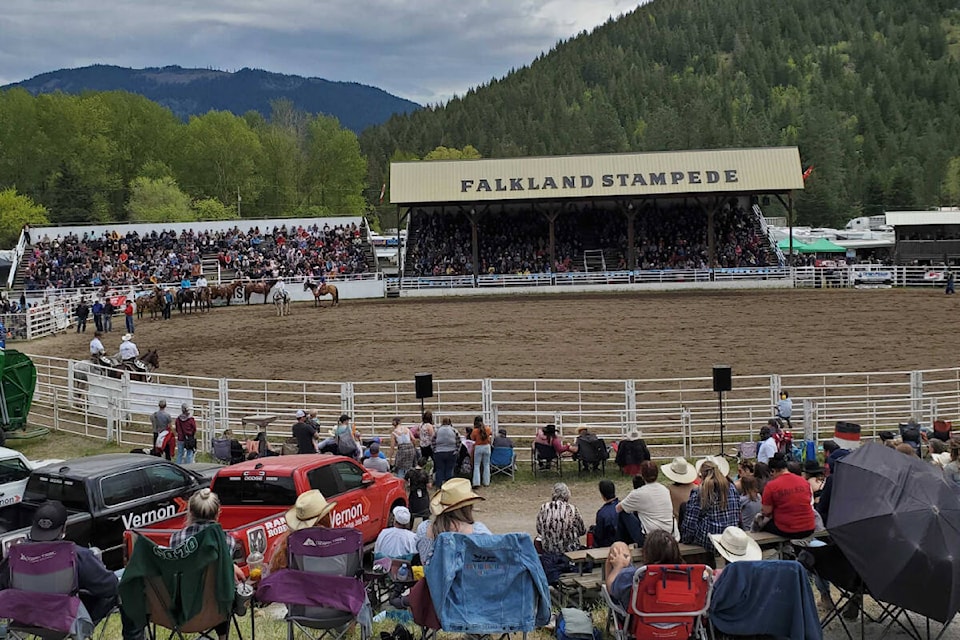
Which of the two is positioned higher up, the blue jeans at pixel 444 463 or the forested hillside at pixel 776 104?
the forested hillside at pixel 776 104

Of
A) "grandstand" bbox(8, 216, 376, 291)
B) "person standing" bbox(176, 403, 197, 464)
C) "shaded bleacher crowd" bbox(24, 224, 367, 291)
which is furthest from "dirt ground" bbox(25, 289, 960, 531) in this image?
"grandstand" bbox(8, 216, 376, 291)

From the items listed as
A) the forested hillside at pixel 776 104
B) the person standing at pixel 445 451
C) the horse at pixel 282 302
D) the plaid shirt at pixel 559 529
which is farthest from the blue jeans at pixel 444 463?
the forested hillside at pixel 776 104

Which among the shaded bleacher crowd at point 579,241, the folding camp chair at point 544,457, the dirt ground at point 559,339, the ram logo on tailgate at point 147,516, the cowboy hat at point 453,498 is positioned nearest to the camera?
the cowboy hat at point 453,498

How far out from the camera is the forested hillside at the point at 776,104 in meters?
106

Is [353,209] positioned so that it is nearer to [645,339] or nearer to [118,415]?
[645,339]

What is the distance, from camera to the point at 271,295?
140 feet

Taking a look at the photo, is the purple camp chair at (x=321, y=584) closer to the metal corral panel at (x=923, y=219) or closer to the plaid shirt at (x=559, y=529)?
the plaid shirt at (x=559, y=529)

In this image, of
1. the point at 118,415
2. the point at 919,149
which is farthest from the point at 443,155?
the point at 118,415

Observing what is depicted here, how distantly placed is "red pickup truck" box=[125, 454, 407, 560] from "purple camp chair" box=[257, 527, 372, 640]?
284cm

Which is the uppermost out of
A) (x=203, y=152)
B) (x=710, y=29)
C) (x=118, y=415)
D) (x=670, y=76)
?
(x=710, y=29)

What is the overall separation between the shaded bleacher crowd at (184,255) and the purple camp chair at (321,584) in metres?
40.1

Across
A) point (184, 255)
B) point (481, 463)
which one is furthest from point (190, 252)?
point (481, 463)

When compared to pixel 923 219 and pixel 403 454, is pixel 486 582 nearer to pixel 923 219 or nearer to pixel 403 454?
pixel 403 454

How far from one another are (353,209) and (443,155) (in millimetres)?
19338
